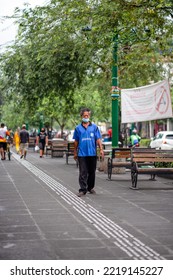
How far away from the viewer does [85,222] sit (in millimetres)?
10203

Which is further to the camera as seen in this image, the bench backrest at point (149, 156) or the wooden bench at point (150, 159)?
the bench backrest at point (149, 156)

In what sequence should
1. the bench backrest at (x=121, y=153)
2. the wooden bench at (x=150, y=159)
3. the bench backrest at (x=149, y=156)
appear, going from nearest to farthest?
the wooden bench at (x=150, y=159) < the bench backrest at (x=149, y=156) < the bench backrest at (x=121, y=153)

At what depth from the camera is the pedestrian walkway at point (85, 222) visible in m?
7.80

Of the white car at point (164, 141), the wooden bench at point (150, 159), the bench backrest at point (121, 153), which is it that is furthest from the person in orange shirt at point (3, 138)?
the wooden bench at point (150, 159)

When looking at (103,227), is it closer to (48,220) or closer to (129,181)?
(48,220)

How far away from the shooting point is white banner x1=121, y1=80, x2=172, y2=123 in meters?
20.0

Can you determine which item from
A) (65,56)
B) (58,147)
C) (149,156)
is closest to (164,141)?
(58,147)

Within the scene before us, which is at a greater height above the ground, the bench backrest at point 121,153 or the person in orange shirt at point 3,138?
the person in orange shirt at point 3,138

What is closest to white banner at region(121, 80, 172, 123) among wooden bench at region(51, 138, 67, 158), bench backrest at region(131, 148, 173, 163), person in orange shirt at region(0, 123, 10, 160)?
bench backrest at region(131, 148, 173, 163)

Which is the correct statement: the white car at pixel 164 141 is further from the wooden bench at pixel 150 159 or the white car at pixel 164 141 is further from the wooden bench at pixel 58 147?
the wooden bench at pixel 150 159

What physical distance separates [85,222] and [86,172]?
166 inches

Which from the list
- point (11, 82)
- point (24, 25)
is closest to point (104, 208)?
point (24, 25)

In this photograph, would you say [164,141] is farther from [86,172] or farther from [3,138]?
[86,172]

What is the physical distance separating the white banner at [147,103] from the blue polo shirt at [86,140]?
5.65 metres
